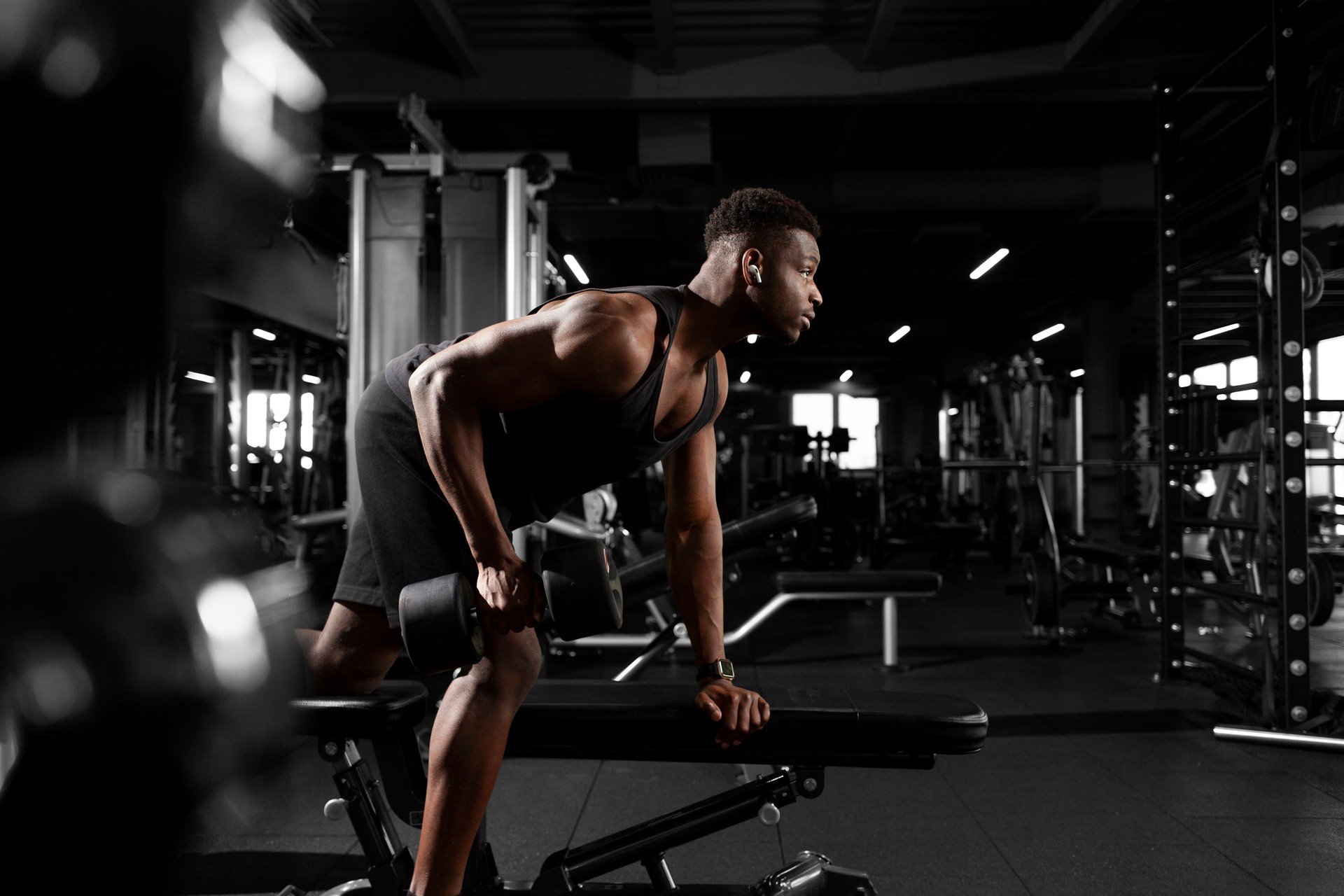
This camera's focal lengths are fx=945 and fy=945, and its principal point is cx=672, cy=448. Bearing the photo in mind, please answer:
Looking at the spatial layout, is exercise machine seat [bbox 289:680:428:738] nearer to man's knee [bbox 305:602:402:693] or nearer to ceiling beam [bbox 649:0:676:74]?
man's knee [bbox 305:602:402:693]

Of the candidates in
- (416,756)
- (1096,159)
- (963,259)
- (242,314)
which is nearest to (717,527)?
(416,756)

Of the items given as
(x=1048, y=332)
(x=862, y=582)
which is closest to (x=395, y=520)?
(x=862, y=582)

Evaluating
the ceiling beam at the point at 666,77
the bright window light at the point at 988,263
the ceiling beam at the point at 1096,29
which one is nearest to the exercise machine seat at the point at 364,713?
the ceiling beam at the point at 666,77

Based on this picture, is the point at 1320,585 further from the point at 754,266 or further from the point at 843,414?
the point at 843,414

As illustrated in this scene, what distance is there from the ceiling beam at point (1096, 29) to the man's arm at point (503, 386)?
410cm

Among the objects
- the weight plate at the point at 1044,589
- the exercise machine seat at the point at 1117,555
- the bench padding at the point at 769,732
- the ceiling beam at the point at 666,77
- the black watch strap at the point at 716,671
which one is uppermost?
the ceiling beam at the point at 666,77

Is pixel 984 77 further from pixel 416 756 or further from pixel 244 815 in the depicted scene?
pixel 244 815

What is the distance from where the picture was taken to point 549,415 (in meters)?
1.48

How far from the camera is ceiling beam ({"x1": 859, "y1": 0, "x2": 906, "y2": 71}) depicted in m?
4.51

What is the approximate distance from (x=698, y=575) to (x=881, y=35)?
13.1ft

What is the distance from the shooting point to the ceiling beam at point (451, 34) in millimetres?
4477

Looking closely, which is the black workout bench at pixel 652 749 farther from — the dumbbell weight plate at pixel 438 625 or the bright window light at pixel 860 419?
the bright window light at pixel 860 419

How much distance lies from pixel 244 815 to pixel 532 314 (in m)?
1.23

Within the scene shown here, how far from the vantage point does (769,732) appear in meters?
1.47
